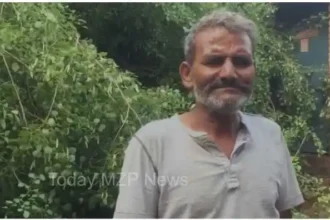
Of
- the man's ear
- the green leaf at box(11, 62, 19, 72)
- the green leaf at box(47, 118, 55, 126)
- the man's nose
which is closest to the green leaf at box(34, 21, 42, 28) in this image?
the green leaf at box(11, 62, 19, 72)

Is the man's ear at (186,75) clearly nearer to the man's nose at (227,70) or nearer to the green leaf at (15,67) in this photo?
the man's nose at (227,70)

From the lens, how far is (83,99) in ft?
5.39

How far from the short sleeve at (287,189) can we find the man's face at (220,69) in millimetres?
188

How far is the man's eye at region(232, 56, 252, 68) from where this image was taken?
4.87ft

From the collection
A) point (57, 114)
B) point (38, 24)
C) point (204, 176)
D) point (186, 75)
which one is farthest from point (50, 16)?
point (204, 176)

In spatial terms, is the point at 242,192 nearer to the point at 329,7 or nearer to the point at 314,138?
the point at 314,138

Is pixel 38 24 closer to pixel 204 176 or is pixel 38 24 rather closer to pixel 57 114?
pixel 57 114

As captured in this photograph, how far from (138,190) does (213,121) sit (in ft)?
0.88

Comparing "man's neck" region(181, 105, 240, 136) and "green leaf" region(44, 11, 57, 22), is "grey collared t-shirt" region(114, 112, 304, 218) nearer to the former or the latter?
"man's neck" region(181, 105, 240, 136)

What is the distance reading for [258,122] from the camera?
1516mm

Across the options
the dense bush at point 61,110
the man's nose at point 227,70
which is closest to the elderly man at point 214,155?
the man's nose at point 227,70

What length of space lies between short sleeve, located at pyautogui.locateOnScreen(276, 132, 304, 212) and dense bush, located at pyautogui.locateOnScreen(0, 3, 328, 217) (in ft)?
0.61

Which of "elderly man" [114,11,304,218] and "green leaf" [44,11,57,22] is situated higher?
"green leaf" [44,11,57,22]

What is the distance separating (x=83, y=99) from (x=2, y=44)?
0.89ft
